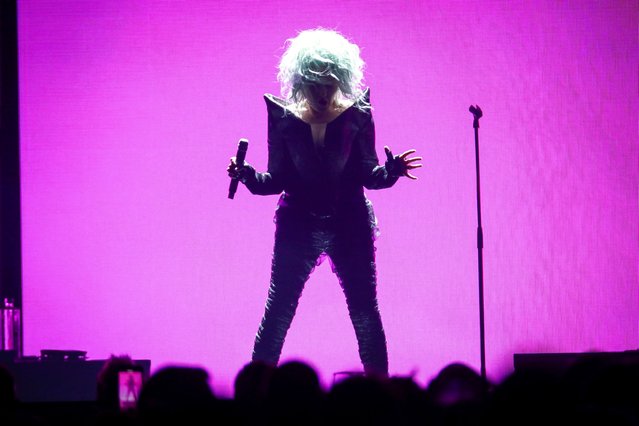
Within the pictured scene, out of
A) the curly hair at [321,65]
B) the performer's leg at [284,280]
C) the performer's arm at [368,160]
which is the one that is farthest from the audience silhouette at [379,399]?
the curly hair at [321,65]

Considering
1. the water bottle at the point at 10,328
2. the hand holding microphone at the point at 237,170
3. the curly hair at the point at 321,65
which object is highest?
the curly hair at the point at 321,65

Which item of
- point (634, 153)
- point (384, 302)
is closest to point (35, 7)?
point (384, 302)

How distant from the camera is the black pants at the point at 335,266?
4.35 metres

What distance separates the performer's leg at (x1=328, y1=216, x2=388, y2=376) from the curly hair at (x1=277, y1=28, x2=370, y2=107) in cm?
76

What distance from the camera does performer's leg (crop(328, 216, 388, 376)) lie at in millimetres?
4348

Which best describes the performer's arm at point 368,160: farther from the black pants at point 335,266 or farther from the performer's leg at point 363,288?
the performer's leg at point 363,288

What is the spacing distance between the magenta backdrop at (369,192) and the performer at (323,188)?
847mm

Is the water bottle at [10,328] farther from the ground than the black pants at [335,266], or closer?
closer

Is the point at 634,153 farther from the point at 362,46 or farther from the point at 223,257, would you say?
the point at 223,257

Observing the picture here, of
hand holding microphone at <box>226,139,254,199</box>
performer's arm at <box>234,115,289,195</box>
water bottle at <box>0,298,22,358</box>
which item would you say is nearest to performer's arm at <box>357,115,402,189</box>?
performer's arm at <box>234,115,289,195</box>

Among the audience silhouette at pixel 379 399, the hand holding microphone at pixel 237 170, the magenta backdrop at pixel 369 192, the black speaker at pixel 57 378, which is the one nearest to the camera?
the audience silhouette at pixel 379 399

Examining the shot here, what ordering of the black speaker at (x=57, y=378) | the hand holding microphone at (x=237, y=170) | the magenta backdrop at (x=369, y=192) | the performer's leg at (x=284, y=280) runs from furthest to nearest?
1. the magenta backdrop at (x=369, y=192)
2. the performer's leg at (x=284, y=280)
3. the black speaker at (x=57, y=378)
4. the hand holding microphone at (x=237, y=170)

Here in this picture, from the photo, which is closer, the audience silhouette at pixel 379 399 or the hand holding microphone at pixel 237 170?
the audience silhouette at pixel 379 399

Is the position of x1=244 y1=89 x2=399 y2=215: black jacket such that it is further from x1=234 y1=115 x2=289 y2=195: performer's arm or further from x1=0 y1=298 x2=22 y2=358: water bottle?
x1=0 y1=298 x2=22 y2=358: water bottle
